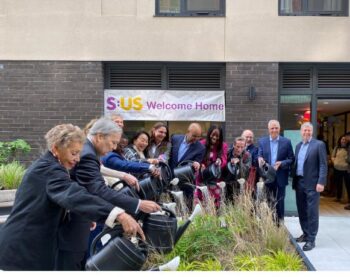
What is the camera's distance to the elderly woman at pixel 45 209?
9.04 ft

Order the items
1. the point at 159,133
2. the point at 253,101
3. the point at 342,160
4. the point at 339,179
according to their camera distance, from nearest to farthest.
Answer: the point at 159,133, the point at 253,101, the point at 342,160, the point at 339,179

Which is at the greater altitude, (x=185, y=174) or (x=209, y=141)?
(x=209, y=141)

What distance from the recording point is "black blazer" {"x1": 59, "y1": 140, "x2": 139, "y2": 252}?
10.3 feet

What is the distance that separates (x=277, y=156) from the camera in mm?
7016

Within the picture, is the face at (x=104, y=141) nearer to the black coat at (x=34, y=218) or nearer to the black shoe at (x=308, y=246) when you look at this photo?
the black coat at (x=34, y=218)

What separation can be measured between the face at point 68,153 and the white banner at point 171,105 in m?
5.92

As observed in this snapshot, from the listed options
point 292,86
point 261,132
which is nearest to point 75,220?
point 261,132

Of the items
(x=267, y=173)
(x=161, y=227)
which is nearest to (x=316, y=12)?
(x=267, y=173)

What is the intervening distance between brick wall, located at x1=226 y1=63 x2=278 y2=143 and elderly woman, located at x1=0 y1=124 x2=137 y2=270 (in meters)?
6.13

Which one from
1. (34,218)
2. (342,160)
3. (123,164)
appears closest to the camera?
(34,218)

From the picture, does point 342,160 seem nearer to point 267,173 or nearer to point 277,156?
point 277,156

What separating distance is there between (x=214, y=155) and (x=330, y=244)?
2289 mm

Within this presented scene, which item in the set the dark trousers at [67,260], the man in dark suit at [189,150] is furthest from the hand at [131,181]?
the man in dark suit at [189,150]

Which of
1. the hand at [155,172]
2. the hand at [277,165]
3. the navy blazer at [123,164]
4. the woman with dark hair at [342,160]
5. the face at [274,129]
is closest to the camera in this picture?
the hand at [155,172]
